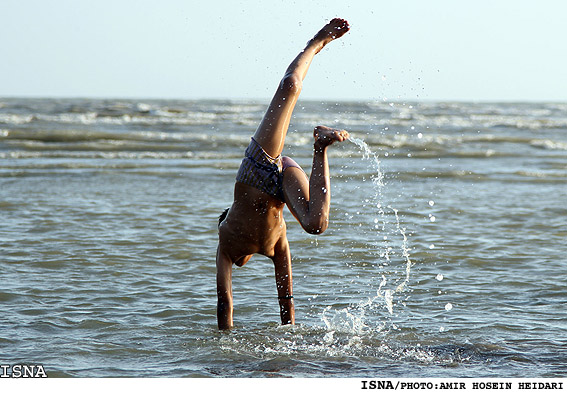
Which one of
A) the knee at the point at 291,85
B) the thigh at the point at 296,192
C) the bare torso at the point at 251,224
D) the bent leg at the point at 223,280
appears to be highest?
the knee at the point at 291,85

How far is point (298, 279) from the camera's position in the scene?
8.19 m

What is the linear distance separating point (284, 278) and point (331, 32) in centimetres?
199

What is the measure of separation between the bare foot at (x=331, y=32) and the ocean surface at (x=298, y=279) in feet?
2.73

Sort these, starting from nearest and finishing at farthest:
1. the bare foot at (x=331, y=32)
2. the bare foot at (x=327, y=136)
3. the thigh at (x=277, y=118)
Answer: the bare foot at (x=327, y=136), the thigh at (x=277, y=118), the bare foot at (x=331, y=32)

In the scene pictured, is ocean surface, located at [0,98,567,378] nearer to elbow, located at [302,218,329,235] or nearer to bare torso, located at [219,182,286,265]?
bare torso, located at [219,182,286,265]

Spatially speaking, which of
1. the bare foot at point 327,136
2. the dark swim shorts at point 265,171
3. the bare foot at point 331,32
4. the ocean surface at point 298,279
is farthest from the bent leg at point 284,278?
the bare foot at point 331,32

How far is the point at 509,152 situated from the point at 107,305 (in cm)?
1961

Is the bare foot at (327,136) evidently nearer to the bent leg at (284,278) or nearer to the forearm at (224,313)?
the bent leg at (284,278)

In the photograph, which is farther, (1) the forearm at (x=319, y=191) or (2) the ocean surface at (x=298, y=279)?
Result: (2) the ocean surface at (x=298, y=279)

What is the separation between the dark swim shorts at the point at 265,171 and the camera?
5469mm

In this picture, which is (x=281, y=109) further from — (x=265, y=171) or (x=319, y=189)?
(x=319, y=189)

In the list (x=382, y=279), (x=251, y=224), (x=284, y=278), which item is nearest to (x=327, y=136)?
(x=251, y=224)
